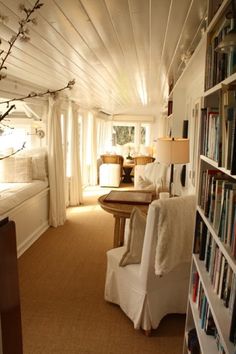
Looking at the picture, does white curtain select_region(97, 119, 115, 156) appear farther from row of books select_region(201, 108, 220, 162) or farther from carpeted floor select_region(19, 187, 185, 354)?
row of books select_region(201, 108, 220, 162)

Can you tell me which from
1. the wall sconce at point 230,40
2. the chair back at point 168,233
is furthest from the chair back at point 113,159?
the wall sconce at point 230,40

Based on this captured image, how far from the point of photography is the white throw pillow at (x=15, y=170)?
393cm

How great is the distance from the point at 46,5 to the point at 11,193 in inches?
93.2

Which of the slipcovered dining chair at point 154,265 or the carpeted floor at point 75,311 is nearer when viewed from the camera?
the slipcovered dining chair at point 154,265

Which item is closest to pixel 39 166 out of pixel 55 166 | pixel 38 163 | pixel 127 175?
pixel 38 163

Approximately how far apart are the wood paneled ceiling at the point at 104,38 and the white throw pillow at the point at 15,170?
1.15m

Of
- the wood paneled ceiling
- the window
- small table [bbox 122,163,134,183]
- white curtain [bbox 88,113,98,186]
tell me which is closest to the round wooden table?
the wood paneled ceiling

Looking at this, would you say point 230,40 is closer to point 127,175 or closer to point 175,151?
point 175,151

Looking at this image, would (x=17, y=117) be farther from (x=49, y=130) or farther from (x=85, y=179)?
(x=85, y=179)

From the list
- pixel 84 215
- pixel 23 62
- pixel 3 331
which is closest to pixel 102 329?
pixel 3 331

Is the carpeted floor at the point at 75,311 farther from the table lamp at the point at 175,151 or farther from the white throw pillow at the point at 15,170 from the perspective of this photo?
the table lamp at the point at 175,151

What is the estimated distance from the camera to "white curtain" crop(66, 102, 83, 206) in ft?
18.2

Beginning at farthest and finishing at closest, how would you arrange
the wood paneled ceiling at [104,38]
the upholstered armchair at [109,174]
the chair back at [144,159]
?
the chair back at [144,159] < the upholstered armchair at [109,174] < the wood paneled ceiling at [104,38]

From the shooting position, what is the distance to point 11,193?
11.1 ft
